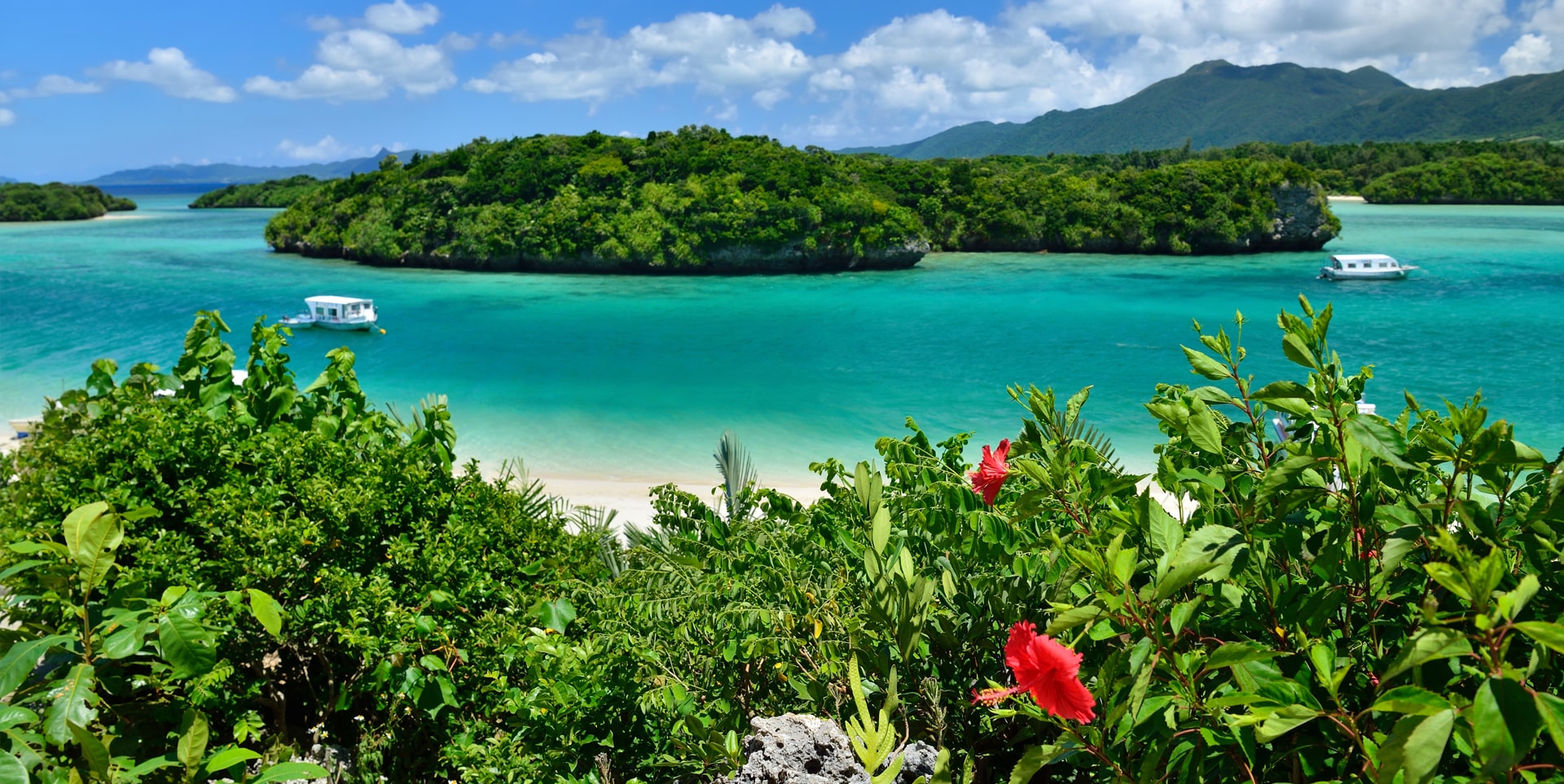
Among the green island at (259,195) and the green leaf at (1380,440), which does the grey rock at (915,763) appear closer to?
the green leaf at (1380,440)

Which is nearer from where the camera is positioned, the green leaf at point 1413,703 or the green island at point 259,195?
the green leaf at point 1413,703

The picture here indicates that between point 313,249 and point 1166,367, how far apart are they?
5266 centimetres

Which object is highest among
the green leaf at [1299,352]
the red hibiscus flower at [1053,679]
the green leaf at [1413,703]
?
the green leaf at [1299,352]

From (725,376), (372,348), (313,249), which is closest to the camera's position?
(725,376)

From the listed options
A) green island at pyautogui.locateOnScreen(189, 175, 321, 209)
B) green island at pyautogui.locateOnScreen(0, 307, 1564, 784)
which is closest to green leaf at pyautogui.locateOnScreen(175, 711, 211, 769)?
green island at pyautogui.locateOnScreen(0, 307, 1564, 784)

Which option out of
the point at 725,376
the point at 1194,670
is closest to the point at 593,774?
the point at 1194,670

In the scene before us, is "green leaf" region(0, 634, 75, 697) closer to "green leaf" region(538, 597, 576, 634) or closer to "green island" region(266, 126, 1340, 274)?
"green leaf" region(538, 597, 576, 634)

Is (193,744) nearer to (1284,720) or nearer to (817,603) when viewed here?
(817,603)

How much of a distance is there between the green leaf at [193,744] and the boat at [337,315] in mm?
31317

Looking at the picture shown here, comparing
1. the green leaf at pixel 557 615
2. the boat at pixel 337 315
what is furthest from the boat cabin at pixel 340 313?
the green leaf at pixel 557 615

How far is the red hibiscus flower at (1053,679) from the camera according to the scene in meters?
1.31

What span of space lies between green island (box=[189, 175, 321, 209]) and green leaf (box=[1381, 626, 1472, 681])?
12698 cm

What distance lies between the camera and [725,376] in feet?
79.6

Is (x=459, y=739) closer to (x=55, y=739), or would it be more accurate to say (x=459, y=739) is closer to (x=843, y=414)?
(x=55, y=739)
